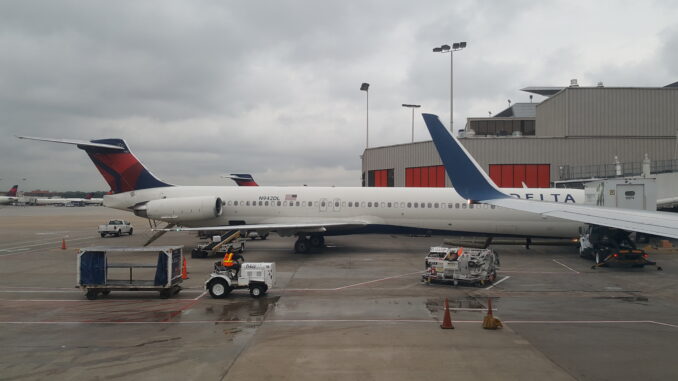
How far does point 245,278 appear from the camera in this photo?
13797mm

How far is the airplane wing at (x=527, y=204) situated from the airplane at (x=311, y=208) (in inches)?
477

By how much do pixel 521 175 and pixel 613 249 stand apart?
1758cm

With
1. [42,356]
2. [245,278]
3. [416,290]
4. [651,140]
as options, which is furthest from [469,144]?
[42,356]

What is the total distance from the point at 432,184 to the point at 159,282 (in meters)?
28.9

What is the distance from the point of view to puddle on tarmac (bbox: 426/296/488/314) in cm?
1236

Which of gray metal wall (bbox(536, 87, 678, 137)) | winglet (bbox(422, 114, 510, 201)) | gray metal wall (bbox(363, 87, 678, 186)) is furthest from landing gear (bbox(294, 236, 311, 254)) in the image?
gray metal wall (bbox(536, 87, 678, 137))

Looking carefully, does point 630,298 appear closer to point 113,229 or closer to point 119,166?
point 119,166

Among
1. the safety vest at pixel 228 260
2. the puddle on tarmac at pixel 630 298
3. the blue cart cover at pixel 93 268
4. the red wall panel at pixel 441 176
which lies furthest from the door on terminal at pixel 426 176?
the blue cart cover at pixel 93 268

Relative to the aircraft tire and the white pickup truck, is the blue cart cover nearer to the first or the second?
the aircraft tire

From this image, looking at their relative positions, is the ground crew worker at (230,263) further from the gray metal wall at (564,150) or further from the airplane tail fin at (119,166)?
the gray metal wall at (564,150)

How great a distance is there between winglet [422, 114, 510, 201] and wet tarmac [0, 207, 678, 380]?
3.24 metres

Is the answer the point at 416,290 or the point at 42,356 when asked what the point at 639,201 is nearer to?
the point at 416,290

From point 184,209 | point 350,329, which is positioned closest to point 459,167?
point 350,329

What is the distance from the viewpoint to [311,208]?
1029 inches
